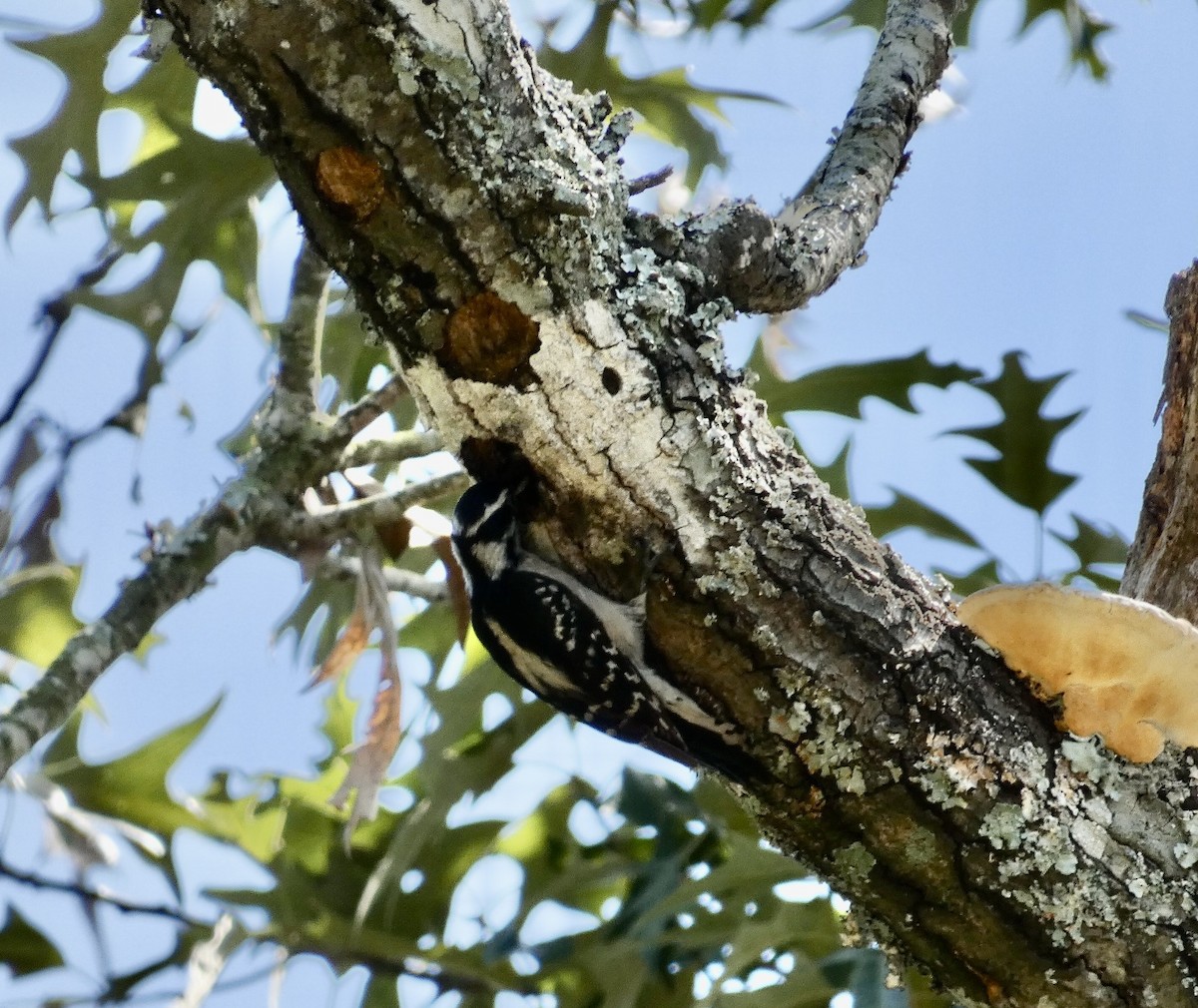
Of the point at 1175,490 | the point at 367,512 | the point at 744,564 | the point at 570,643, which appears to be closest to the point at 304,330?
the point at 367,512

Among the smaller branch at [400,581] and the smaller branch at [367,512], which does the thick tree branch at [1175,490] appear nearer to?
the smaller branch at [367,512]

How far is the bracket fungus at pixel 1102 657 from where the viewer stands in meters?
1.97

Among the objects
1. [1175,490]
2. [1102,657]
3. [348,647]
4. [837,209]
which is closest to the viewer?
[1102,657]

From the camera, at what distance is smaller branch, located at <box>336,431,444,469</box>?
348 centimetres

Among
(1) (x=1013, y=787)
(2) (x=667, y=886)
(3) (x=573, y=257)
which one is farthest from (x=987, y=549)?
(3) (x=573, y=257)

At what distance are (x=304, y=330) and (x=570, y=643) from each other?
127 centimetres

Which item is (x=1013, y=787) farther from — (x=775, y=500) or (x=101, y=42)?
(x=101, y=42)

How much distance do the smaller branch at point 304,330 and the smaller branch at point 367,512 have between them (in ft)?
1.04

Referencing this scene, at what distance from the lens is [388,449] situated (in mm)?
3506

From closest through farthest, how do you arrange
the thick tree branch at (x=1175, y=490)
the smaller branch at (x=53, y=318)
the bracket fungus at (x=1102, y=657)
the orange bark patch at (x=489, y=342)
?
the orange bark patch at (x=489, y=342), the bracket fungus at (x=1102, y=657), the thick tree branch at (x=1175, y=490), the smaller branch at (x=53, y=318)

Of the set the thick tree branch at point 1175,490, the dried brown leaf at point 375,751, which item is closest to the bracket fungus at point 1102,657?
the thick tree branch at point 1175,490

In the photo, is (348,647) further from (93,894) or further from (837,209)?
(837,209)

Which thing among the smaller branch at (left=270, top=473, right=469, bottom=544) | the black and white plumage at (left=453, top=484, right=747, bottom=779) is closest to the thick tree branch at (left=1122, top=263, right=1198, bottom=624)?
the black and white plumage at (left=453, top=484, right=747, bottom=779)

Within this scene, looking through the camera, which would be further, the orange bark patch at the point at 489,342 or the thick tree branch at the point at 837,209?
the thick tree branch at the point at 837,209
